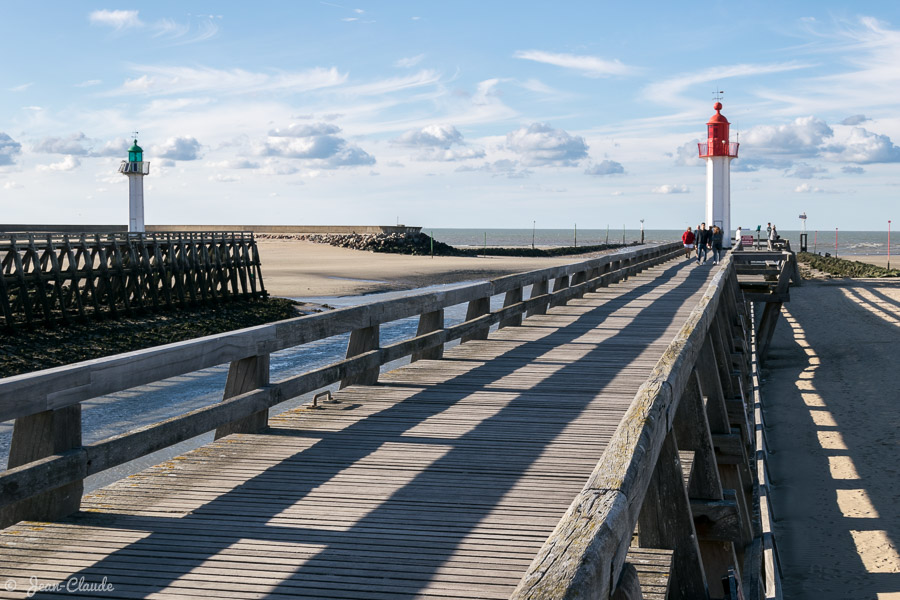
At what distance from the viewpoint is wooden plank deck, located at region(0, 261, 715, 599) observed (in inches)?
128

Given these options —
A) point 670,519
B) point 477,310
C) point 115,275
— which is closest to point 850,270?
point 115,275

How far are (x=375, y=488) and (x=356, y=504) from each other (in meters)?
0.27

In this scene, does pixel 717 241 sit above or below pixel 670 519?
above

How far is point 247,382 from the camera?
5.40 m

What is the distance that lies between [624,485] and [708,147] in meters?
42.4

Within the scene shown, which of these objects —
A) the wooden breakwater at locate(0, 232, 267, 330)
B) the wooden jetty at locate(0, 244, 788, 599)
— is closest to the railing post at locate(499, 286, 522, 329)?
the wooden jetty at locate(0, 244, 788, 599)

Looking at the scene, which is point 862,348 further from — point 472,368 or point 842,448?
point 472,368

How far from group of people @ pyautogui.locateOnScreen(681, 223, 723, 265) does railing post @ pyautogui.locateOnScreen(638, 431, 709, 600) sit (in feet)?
95.4

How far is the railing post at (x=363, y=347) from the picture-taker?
279 inches

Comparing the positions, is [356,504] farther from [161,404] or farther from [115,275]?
[115,275]

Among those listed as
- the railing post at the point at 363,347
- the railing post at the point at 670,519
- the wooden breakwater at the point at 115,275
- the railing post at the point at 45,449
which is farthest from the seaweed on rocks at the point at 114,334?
the railing post at the point at 670,519

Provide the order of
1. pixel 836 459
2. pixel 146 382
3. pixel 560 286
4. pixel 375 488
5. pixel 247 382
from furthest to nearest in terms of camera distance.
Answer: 1. pixel 560 286
2. pixel 836 459
3. pixel 247 382
4. pixel 375 488
5. pixel 146 382

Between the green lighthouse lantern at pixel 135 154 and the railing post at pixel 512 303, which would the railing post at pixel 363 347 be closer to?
the railing post at pixel 512 303

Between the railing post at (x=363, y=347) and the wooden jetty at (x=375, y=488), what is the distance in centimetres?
3
